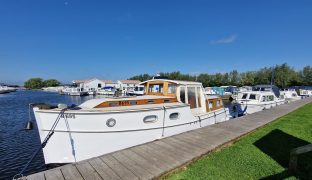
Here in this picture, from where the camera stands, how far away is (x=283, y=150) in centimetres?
597

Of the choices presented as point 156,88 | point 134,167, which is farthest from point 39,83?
point 134,167

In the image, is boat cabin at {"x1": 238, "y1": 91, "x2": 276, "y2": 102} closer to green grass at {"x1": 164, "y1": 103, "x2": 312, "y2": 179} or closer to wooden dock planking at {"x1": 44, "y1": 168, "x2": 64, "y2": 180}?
green grass at {"x1": 164, "y1": 103, "x2": 312, "y2": 179}

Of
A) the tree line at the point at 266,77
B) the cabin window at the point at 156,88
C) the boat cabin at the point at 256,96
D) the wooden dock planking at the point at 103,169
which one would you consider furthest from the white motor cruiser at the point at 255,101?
the tree line at the point at 266,77

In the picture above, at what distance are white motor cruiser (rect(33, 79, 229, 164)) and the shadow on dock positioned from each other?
3.86 metres

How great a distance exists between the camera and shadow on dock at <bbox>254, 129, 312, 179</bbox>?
4.42 meters

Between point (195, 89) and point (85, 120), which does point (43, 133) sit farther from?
point (195, 89)

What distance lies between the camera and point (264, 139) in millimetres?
7188

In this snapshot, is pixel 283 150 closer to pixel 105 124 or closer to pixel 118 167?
pixel 118 167

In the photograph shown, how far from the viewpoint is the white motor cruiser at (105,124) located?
23.6 feet

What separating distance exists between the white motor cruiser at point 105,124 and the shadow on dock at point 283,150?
3.86 metres

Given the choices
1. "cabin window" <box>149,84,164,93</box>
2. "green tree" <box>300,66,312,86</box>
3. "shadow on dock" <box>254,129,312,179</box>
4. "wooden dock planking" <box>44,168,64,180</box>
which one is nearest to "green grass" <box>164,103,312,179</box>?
"shadow on dock" <box>254,129,312,179</box>

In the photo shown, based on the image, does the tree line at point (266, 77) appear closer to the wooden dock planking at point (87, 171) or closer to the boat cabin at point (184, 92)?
the boat cabin at point (184, 92)

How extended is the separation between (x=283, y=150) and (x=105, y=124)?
607 centimetres

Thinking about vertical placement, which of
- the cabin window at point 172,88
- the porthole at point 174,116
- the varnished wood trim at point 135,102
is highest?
the cabin window at point 172,88
